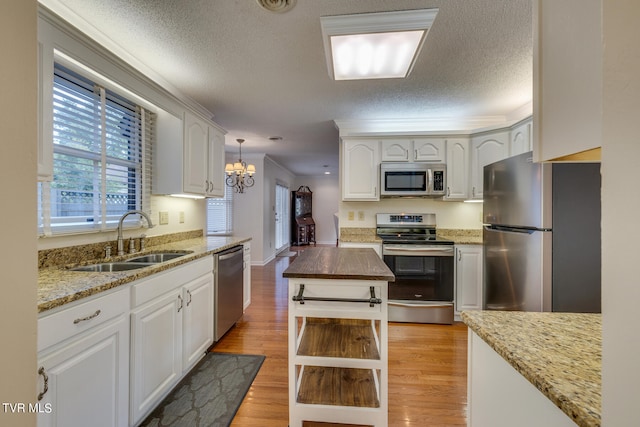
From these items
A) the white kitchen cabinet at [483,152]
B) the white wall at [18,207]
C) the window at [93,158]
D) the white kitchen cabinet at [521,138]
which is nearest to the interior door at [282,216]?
the window at [93,158]

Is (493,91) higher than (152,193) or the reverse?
higher

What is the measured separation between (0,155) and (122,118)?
2.21 meters

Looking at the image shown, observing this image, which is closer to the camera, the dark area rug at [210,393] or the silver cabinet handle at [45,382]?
the silver cabinet handle at [45,382]

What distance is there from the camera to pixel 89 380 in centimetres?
122

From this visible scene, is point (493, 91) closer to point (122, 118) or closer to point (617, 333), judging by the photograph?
point (617, 333)

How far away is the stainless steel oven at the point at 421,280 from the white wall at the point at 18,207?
9.55ft

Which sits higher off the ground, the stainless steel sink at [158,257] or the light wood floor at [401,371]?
the stainless steel sink at [158,257]

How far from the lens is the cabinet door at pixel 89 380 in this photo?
3.48 ft

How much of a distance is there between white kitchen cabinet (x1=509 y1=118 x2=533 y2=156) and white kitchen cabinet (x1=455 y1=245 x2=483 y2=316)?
1.11 metres

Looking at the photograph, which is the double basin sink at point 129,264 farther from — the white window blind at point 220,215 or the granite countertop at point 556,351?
the white window blind at point 220,215

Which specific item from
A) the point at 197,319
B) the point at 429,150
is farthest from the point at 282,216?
the point at 197,319

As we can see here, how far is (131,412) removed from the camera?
1.46 meters

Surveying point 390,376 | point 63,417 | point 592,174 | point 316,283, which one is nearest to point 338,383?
point 390,376

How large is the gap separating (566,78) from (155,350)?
2160 millimetres
